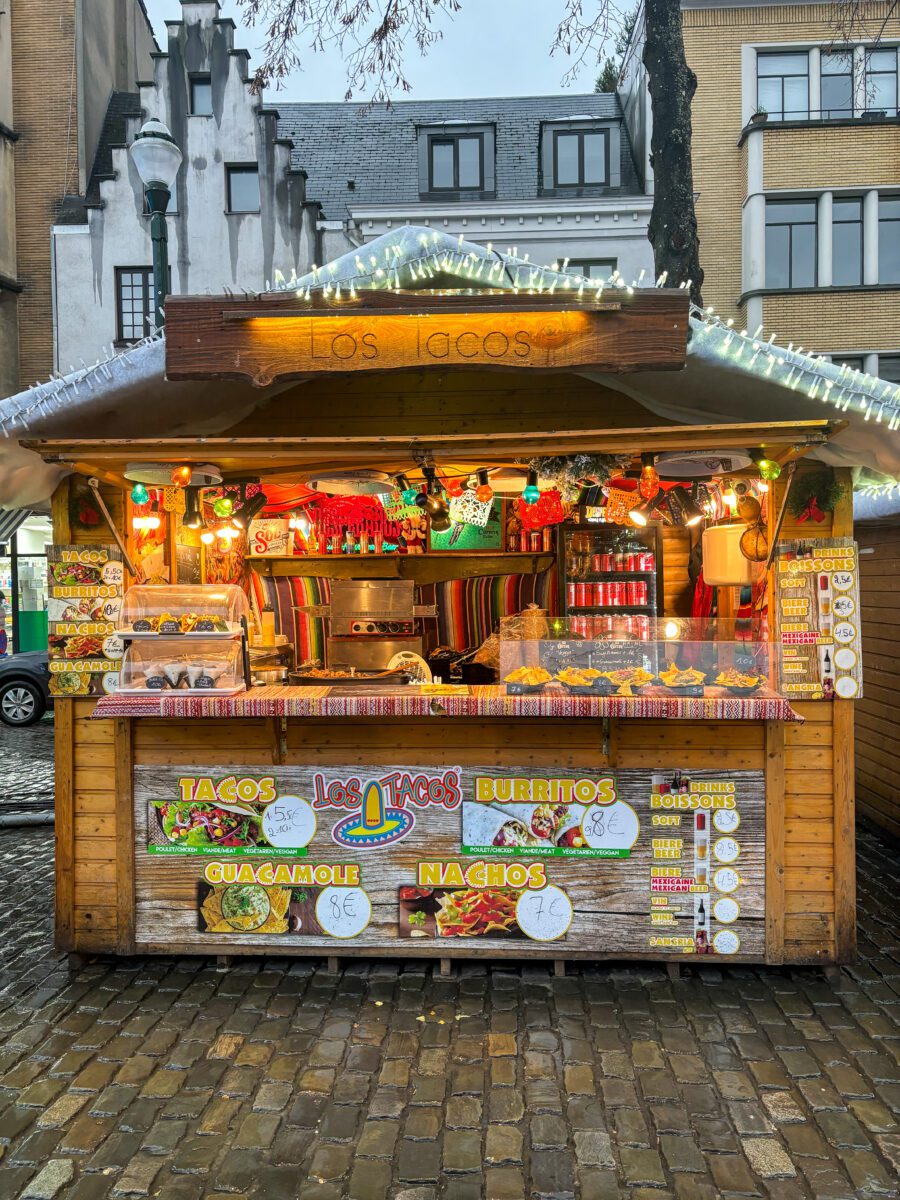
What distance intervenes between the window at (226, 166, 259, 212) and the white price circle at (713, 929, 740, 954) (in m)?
17.4

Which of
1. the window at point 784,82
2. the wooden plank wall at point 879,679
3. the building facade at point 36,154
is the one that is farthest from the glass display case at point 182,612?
the window at point 784,82

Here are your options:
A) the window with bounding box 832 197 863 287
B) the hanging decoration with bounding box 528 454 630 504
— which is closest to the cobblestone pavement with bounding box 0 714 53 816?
the hanging decoration with bounding box 528 454 630 504

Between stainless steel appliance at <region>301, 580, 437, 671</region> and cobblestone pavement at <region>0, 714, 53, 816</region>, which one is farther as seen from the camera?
stainless steel appliance at <region>301, 580, 437, 671</region>

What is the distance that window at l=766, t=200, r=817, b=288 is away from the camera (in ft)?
56.8

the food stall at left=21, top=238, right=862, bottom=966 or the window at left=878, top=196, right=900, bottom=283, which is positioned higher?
the window at left=878, top=196, right=900, bottom=283

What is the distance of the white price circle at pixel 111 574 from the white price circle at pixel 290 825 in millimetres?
1801

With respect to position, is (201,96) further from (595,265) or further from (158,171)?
(158,171)

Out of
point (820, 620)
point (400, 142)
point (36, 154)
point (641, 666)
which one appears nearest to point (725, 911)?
point (641, 666)

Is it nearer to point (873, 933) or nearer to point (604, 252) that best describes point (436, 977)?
point (873, 933)

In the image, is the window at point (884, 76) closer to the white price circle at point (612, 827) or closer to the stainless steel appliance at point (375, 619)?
the stainless steel appliance at point (375, 619)

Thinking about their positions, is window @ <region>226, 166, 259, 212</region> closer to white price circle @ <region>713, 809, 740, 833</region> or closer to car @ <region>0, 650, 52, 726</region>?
car @ <region>0, 650, 52, 726</region>

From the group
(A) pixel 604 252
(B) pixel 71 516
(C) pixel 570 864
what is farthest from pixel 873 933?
(A) pixel 604 252

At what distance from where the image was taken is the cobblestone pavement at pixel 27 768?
8.29 m

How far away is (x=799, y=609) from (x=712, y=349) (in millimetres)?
1687
